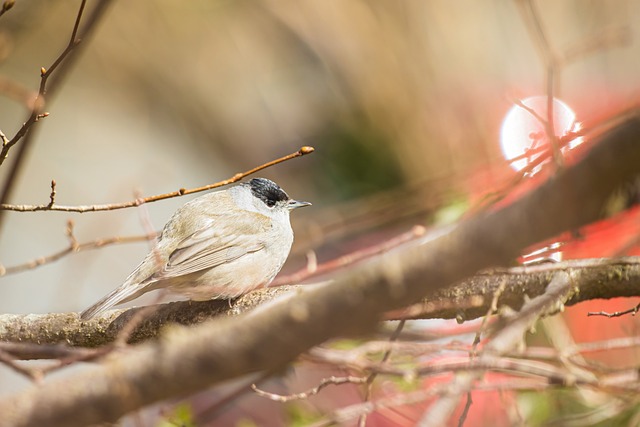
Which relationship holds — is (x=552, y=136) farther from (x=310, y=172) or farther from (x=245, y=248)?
(x=310, y=172)

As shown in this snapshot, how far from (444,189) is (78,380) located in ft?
6.57

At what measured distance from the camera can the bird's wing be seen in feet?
8.12

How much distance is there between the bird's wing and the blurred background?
304cm

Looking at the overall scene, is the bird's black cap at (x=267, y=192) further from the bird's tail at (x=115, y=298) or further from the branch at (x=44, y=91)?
the branch at (x=44, y=91)

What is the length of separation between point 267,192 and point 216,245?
1.44 feet

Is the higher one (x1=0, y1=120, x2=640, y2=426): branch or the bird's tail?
the bird's tail

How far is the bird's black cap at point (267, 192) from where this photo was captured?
301cm

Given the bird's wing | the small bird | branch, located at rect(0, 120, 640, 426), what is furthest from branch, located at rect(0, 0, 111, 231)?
the bird's wing

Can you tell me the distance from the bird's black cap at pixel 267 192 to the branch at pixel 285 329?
1.97m

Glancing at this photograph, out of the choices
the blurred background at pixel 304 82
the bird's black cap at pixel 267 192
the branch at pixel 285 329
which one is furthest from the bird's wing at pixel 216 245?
the blurred background at pixel 304 82

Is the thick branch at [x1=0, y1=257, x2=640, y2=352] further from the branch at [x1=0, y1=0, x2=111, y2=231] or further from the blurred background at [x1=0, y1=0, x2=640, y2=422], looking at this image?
the blurred background at [x1=0, y1=0, x2=640, y2=422]

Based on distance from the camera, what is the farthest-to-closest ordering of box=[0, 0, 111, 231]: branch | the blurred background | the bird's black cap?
1. the blurred background
2. the bird's black cap
3. box=[0, 0, 111, 231]: branch

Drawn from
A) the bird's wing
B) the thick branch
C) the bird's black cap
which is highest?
the bird's black cap

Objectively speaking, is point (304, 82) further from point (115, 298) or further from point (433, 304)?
point (433, 304)
